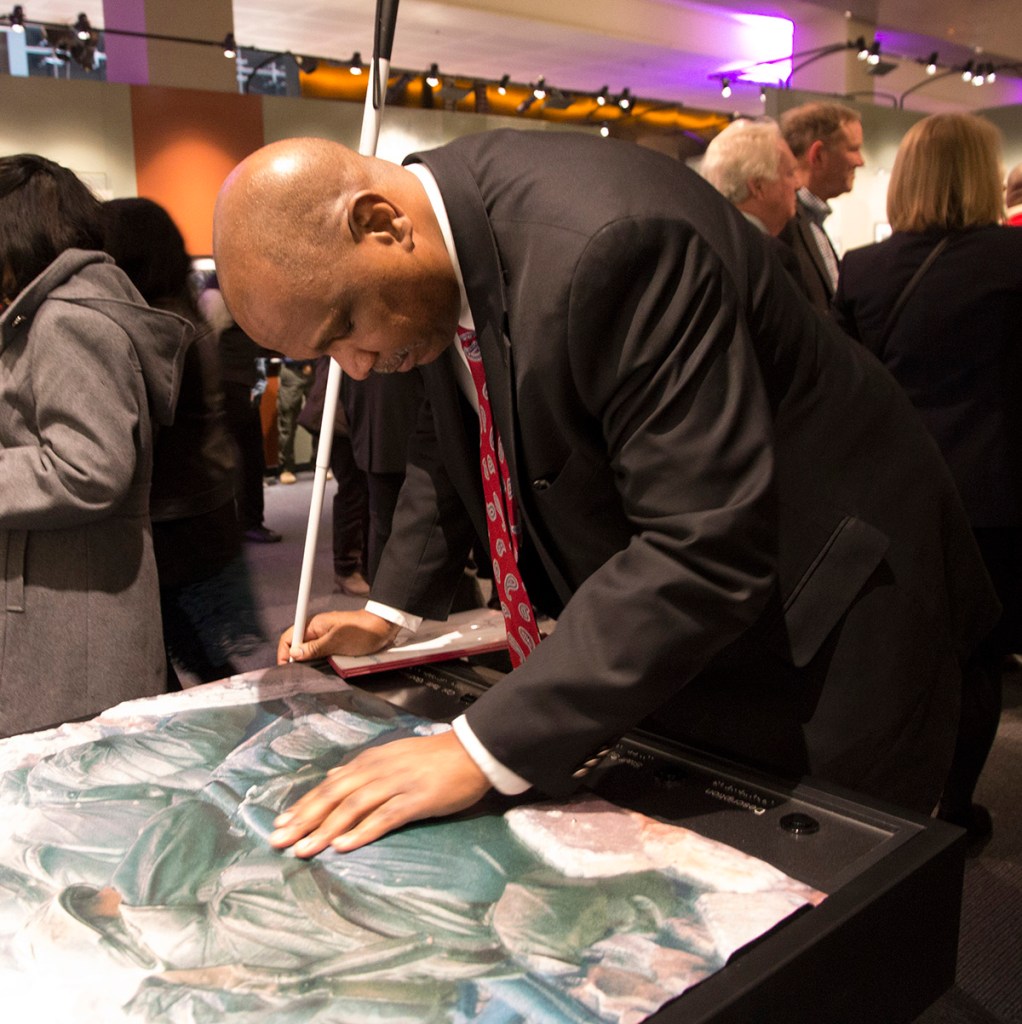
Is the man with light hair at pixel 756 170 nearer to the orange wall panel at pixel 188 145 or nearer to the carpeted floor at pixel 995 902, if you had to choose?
the carpeted floor at pixel 995 902

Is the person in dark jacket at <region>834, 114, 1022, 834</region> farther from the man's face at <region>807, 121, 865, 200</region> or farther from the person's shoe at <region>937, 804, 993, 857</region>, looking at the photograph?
the man's face at <region>807, 121, 865, 200</region>

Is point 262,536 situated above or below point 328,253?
below

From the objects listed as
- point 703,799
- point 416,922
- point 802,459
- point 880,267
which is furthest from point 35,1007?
point 880,267

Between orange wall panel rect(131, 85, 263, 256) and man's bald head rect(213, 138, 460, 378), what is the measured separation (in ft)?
10.7

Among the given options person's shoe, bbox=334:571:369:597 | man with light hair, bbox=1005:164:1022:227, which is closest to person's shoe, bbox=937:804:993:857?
man with light hair, bbox=1005:164:1022:227

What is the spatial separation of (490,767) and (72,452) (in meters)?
0.93

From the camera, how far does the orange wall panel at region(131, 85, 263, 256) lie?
3.97 meters

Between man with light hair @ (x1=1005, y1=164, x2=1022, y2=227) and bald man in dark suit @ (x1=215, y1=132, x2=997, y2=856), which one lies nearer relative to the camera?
bald man in dark suit @ (x1=215, y1=132, x2=997, y2=856)

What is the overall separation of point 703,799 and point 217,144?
376 cm

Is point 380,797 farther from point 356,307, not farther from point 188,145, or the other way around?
point 188,145

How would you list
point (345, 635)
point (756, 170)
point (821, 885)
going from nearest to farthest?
point (821, 885), point (345, 635), point (756, 170)

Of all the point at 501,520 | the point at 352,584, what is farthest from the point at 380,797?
the point at 352,584

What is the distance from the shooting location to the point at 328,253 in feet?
2.92

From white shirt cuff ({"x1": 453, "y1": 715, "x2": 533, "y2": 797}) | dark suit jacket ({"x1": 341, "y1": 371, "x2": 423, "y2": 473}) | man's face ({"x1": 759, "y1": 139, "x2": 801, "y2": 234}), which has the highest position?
man's face ({"x1": 759, "y1": 139, "x2": 801, "y2": 234})
